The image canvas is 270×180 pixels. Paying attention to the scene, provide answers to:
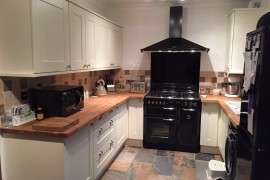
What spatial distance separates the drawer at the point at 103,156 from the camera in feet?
8.57

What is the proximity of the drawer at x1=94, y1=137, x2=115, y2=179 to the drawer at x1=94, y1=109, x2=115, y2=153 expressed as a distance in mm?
64

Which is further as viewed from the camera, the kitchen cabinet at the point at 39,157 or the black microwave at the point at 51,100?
the black microwave at the point at 51,100

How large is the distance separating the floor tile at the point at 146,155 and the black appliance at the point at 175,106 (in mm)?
111

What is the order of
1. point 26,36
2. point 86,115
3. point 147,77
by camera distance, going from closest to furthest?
1. point 26,36
2. point 86,115
3. point 147,77

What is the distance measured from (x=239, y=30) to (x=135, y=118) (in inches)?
80.1

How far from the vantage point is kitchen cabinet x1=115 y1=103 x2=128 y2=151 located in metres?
3.33

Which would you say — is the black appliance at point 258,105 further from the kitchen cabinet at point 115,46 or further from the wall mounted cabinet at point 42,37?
the kitchen cabinet at point 115,46

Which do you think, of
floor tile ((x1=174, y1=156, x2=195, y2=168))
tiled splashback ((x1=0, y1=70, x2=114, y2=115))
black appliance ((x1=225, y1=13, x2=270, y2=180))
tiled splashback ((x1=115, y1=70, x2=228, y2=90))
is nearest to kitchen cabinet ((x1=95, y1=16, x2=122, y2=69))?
tiled splashback ((x1=115, y1=70, x2=228, y2=90))

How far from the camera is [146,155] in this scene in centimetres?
353

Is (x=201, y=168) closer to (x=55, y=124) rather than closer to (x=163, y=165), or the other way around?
(x=163, y=165)

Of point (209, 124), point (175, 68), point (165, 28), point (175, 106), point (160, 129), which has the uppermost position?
point (165, 28)

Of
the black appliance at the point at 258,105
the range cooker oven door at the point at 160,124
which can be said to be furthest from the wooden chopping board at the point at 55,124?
the range cooker oven door at the point at 160,124

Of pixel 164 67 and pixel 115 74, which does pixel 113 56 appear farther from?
pixel 164 67

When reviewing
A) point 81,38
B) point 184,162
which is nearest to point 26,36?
point 81,38
